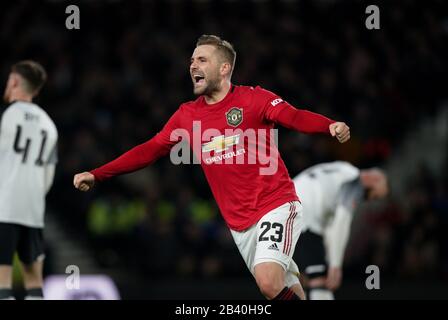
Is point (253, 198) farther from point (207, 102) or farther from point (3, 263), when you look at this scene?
point (3, 263)

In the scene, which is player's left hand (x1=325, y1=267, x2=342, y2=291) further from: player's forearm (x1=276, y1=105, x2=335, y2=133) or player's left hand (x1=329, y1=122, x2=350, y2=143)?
player's left hand (x1=329, y1=122, x2=350, y2=143)

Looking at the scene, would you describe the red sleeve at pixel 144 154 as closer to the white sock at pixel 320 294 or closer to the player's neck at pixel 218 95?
the player's neck at pixel 218 95

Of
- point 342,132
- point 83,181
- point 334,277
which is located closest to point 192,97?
point 334,277

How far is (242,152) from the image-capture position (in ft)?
17.9

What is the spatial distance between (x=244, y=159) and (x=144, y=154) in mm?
722

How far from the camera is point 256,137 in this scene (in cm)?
546

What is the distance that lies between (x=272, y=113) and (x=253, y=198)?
22.1 inches

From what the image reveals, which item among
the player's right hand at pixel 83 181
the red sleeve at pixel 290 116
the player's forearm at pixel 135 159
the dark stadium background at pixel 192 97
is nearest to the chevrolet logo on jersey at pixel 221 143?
the red sleeve at pixel 290 116

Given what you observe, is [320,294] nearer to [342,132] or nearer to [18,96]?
[342,132]

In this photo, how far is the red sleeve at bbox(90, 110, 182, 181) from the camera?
568 centimetres

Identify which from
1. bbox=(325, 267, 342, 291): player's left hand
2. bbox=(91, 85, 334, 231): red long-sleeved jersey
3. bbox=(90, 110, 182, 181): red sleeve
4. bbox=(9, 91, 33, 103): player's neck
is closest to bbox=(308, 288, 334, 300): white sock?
bbox=(325, 267, 342, 291): player's left hand

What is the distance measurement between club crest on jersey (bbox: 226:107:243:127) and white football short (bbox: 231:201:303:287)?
0.61 meters

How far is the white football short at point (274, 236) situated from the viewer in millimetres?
5285

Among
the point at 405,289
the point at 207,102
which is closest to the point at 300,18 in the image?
the point at 405,289
